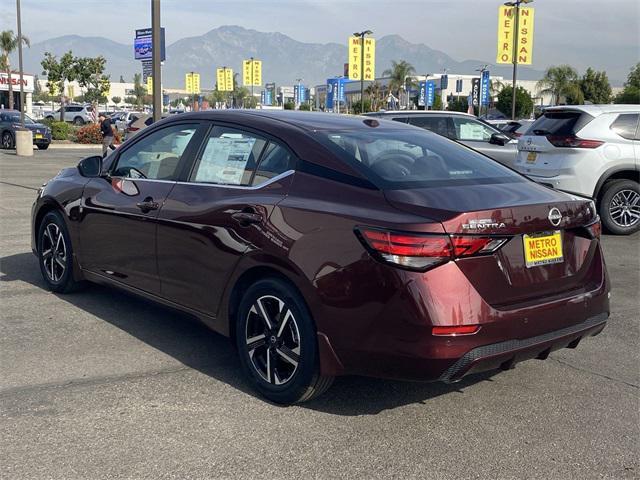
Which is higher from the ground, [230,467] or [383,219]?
[383,219]

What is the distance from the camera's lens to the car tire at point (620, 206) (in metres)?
10.2

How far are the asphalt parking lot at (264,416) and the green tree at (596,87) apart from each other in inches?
2599

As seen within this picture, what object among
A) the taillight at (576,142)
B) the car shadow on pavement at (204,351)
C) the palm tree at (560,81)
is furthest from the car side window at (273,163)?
the palm tree at (560,81)

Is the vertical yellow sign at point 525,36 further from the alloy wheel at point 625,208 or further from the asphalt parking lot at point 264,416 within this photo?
the asphalt parking lot at point 264,416

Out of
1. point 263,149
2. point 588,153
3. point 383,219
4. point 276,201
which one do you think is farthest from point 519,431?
point 588,153

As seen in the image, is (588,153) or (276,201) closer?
(276,201)

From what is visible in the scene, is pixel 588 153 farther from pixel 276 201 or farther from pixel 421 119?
pixel 276 201

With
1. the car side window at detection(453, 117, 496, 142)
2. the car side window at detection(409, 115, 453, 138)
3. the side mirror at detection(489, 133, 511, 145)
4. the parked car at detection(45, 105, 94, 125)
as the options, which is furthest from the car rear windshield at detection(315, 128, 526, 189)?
the parked car at detection(45, 105, 94, 125)

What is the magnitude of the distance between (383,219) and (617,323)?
10.5ft

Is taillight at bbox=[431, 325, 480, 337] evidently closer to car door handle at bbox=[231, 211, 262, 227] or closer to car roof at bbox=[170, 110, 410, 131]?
car door handle at bbox=[231, 211, 262, 227]

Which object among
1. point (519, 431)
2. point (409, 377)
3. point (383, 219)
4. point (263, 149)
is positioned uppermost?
point (263, 149)

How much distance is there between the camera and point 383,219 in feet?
11.6

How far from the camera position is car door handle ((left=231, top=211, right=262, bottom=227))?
4.09 metres

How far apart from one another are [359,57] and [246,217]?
42.3m
